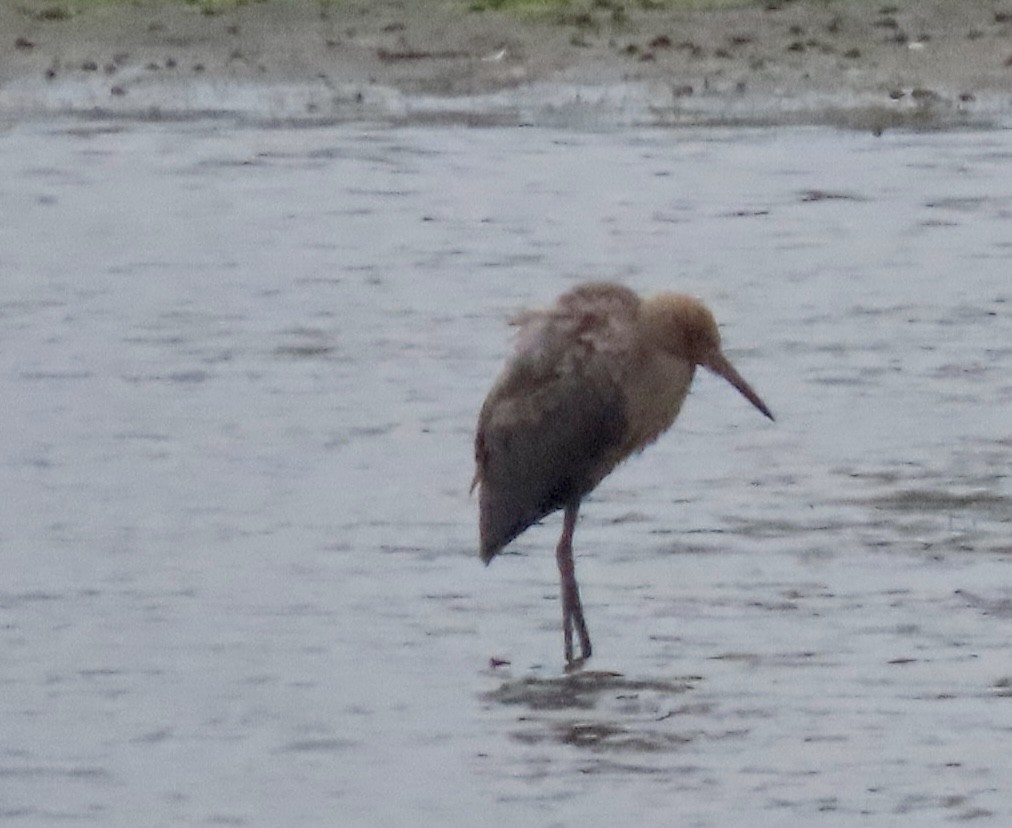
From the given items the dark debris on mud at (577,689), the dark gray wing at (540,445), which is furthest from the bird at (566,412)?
the dark debris on mud at (577,689)

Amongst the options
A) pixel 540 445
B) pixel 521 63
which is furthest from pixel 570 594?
pixel 521 63

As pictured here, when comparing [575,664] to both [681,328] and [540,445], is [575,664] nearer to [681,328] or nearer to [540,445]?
[540,445]

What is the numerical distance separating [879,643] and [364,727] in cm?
133

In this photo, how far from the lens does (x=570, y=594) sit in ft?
26.7

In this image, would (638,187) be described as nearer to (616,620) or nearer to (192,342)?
(192,342)

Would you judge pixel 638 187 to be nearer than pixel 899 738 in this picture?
No

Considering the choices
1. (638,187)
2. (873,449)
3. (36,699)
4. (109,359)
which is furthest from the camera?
(638,187)

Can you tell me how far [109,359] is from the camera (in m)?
11.7

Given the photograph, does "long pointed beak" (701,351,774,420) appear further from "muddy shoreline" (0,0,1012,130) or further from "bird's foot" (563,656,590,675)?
"muddy shoreline" (0,0,1012,130)

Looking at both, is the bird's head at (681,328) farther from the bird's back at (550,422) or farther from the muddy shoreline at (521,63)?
the muddy shoreline at (521,63)

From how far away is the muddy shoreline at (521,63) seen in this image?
1675cm

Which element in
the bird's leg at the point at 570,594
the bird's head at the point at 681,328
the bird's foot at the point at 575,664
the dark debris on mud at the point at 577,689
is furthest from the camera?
the bird's head at the point at 681,328

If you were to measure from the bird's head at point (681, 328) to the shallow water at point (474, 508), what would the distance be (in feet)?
1.82

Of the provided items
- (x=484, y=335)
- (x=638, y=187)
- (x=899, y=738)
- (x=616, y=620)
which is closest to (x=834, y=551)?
(x=616, y=620)
